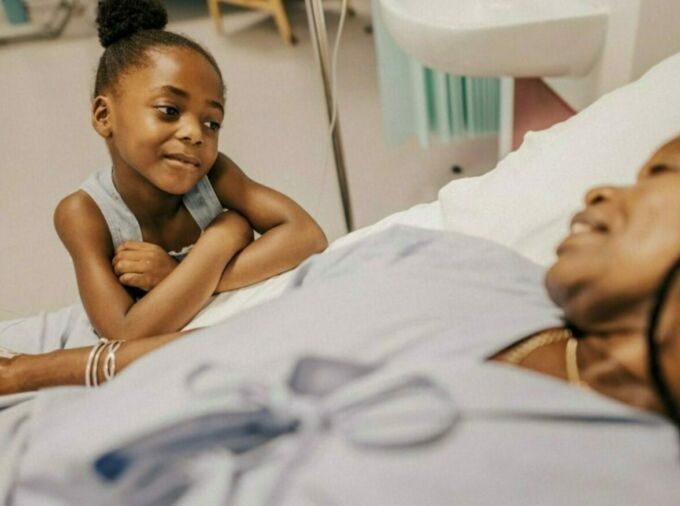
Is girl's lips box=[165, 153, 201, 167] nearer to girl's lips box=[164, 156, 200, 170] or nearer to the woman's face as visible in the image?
girl's lips box=[164, 156, 200, 170]

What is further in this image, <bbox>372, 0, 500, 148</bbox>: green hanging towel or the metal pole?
<bbox>372, 0, 500, 148</bbox>: green hanging towel

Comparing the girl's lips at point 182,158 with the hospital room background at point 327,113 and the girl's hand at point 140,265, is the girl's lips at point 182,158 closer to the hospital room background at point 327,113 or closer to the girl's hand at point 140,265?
the girl's hand at point 140,265

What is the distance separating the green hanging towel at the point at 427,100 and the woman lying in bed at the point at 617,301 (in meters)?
1.39

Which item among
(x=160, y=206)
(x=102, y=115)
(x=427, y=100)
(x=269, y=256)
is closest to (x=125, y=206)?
(x=160, y=206)

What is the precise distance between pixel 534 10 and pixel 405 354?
3.34 feet

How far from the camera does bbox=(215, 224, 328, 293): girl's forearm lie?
3.67 ft

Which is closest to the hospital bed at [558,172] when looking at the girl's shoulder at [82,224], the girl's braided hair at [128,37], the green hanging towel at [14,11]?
the girl's shoulder at [82,224]

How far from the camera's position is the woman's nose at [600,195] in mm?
641

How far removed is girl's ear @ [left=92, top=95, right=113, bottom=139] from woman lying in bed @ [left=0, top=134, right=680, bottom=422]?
2.12ft

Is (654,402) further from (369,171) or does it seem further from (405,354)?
(369,171)

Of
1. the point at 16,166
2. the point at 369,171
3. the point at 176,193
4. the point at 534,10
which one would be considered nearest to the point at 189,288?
the point at 176,193

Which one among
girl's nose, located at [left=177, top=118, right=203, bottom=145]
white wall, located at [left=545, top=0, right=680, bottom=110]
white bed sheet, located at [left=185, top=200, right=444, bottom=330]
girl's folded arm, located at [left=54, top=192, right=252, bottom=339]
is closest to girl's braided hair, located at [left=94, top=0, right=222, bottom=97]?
girl's nose, located at [left=177, top=118, right=203, bottom=145]

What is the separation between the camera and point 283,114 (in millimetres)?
2508

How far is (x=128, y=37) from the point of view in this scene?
1.16m
